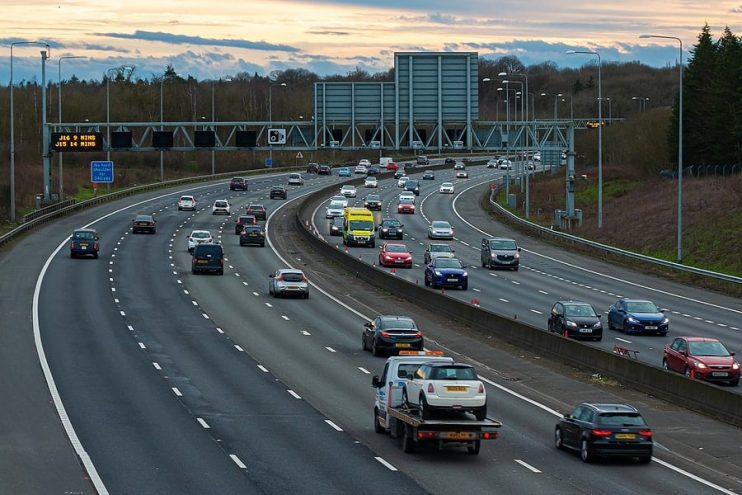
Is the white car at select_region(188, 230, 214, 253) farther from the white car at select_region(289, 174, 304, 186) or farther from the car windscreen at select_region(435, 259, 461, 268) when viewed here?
the white car at select_region(289, 174, 304, 186)

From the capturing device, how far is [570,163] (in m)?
97.7

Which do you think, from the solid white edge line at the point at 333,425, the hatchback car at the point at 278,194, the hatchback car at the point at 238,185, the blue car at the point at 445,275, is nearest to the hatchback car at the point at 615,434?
the solid white edge line at the point at 333,425

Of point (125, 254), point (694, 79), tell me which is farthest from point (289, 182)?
point (125, 254)

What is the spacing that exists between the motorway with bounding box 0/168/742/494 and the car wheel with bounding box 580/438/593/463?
292 millimetres

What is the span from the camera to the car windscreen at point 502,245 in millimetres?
75688

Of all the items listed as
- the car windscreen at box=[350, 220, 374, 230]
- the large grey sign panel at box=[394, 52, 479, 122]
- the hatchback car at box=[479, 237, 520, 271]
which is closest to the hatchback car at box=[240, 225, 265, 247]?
the car windscreen at box=[350, 220, 374, 230]

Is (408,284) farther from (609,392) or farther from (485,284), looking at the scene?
(609,392)

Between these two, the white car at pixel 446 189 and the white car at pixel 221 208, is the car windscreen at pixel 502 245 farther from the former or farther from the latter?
the white car at pixel 446 189

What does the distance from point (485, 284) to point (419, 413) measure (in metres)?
39.9

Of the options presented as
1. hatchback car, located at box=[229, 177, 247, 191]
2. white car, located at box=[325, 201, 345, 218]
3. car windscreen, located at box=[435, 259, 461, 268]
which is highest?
hatchback car, located at box=[229, 177, 247, 191]

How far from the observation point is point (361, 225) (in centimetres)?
8681

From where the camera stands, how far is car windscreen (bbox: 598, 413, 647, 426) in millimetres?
28016

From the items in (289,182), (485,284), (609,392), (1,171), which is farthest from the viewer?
(289,182)

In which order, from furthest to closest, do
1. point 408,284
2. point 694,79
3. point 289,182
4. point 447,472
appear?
1. point 289,182
2. point 694,79
3. point 408,284
4. point 447,472
